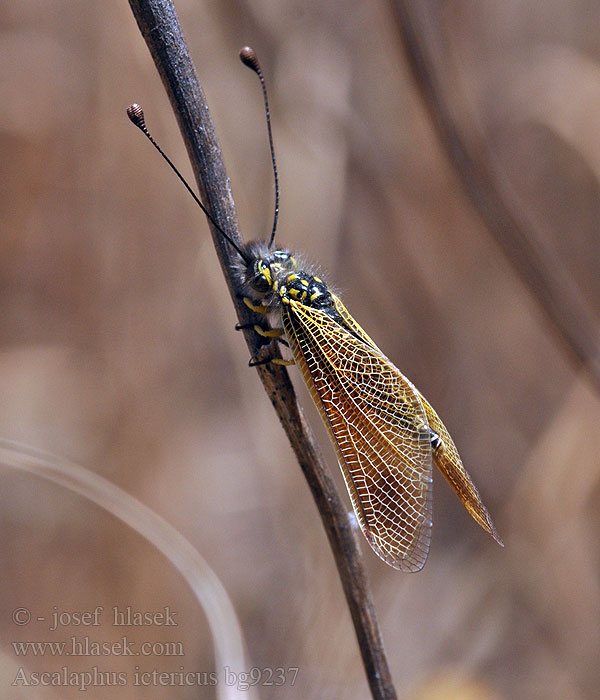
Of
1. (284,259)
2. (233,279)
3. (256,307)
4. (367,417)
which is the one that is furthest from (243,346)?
(233,279)

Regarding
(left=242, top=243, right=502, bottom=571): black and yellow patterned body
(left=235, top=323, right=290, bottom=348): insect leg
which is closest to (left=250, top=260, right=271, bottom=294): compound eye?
(left=242, top=243, right=502, bottom=571): black and yellow patterned body

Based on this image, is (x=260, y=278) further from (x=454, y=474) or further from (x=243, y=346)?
(x=243, y=346)

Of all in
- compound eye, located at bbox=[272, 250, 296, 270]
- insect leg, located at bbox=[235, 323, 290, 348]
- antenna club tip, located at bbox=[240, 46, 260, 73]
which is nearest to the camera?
antenna club tip, located at bbox=[240, 46, 260, 73]

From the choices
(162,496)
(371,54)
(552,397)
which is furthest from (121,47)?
(552,397)

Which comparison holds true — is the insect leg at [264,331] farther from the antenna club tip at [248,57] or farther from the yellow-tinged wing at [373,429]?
the antenna club tip at [248,57]

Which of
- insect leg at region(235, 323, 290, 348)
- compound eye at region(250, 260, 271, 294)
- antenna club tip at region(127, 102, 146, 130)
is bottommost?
insect leg at region(235, 323, 290, 348)

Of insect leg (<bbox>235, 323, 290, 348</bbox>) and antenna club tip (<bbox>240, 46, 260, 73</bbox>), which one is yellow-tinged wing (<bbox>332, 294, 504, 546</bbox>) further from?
antenna club tip (<bbox>240, 46, 260, 73</bbox>)

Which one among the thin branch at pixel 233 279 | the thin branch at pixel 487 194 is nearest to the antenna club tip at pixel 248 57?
the thin branch at pixel 233 279
